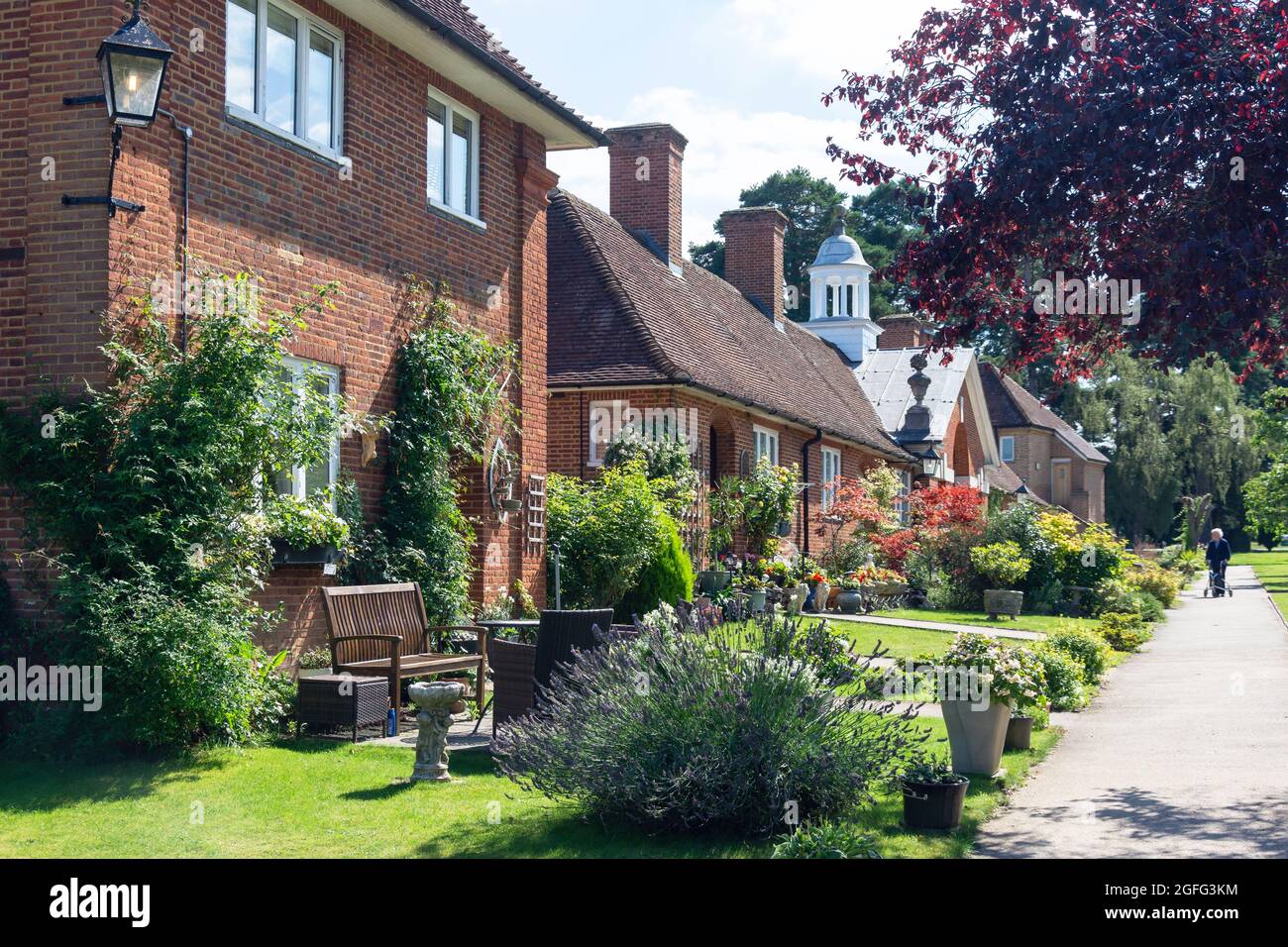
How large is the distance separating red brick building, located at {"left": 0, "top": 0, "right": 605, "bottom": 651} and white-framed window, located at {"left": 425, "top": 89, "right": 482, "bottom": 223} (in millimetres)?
24

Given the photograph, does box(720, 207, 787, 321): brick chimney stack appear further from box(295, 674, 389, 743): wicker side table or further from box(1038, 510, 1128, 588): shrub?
box(295, 674, 389, 743): wicker side table

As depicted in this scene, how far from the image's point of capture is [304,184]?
11.5 metres

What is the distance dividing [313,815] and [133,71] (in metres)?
5.17

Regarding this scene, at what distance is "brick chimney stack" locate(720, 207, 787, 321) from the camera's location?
32.7 meters

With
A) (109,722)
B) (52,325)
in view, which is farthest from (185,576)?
(52,325)

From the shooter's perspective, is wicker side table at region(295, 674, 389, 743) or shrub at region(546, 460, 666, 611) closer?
wicker side table at region(295, 674, 389, 743)

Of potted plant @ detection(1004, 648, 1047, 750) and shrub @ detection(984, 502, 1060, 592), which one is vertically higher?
shrub @ detection(984, 502, 1060, 592)

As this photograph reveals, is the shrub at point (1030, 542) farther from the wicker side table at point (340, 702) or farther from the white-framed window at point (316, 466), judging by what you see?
the wicker side table at point (340, 702)

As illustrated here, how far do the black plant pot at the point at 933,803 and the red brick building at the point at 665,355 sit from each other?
13.2 m

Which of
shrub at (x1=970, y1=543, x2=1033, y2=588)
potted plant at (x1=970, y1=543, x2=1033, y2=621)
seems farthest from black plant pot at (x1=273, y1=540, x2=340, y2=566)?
shrub at (x1=970, y1=543, x2=1033, y2=588)

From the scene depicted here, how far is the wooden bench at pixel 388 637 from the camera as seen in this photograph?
1055cm

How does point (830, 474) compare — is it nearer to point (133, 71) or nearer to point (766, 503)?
point (766, 503)

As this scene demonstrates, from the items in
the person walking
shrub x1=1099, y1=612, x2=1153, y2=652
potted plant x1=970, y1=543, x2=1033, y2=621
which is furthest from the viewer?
the person walking
